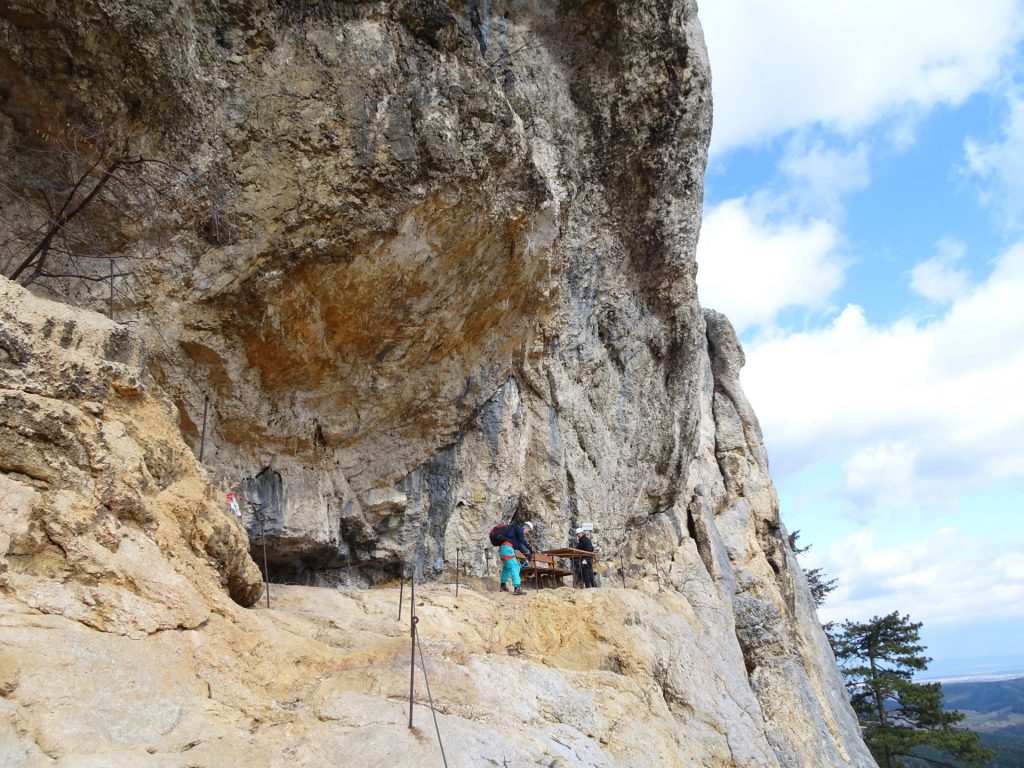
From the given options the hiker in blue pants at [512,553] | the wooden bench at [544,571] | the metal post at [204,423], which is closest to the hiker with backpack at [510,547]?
the hiker in blue pants at [512,553]

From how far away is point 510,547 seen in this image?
10.4 metres

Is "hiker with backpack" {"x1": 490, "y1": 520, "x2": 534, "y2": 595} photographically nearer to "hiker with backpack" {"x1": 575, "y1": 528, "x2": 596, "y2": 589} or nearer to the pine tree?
"hiker with backpack" {"x1": 575, "y1": 528, "x2": 596, "y2": 589}

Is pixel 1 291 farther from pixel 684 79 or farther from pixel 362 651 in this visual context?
pixel 684 79

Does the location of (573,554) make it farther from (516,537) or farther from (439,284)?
(439,284)

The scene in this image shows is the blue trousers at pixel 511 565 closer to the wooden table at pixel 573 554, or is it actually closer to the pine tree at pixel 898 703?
the wooden table at pixel 573 554

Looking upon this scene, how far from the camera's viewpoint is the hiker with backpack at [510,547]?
1041 cm

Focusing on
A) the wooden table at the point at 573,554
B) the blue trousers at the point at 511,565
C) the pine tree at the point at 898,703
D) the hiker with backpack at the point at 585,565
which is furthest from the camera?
the pine tree at the point at 898,703

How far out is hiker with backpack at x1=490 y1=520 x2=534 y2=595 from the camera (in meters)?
10.4

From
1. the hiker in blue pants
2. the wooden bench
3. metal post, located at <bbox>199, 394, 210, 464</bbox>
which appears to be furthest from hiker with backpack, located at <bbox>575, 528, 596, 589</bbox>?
metal post, located at <bbox>199, 394, 210, 464</bbox>

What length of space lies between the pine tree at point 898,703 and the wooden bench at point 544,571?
64.8 feet

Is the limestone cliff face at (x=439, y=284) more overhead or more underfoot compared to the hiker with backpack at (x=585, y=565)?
more overhead

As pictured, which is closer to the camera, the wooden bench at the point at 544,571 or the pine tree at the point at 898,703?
the wooden bench at the point at 544,571

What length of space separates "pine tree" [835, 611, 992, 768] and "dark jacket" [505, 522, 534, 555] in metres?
21.2

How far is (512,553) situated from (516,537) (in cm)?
37
